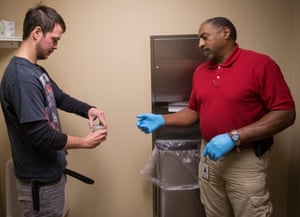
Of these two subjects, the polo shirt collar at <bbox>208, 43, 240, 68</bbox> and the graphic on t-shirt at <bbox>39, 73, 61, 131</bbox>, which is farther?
the polo shirt collar at <bbox>208, 43, 240, 68</bbox>

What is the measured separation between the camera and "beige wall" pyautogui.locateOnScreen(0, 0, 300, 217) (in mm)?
1896

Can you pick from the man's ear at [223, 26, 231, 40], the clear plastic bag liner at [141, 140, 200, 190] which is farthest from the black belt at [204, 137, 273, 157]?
the man's ear at [223, 26, 231, 40]

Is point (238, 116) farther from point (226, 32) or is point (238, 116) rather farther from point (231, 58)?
point (226, 32)

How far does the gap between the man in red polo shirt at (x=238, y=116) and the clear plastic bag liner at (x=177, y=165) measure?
0.19 meters

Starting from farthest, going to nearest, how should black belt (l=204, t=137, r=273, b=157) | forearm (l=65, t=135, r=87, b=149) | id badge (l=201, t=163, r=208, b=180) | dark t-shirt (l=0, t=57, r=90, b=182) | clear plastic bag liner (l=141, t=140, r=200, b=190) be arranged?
clear plastic bag liner (l=141, t=140, r=200, b=190) → id badge (l=201, t=163, r=208, b=180) → black belt (l=204, t=137, r=273, b=157) → forearm (l=65, t=135, r=87, b=149) → dark t-shirt (l=0, t=57, r=90, b=182)

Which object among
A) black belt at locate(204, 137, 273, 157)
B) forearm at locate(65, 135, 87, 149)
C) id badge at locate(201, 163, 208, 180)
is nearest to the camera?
forearm at locate(65, 135, 87, 149)

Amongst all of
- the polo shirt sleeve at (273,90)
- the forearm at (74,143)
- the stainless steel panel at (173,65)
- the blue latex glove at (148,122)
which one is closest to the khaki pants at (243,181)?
the polo shirt sleeve at (273,90)

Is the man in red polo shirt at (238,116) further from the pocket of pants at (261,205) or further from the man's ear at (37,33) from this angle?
the man's ear at (37,33)

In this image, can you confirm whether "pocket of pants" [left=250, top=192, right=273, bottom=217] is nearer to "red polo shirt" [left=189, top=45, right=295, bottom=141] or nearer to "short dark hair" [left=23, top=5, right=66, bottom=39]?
"red polo shirt" [left=189, top=45, right=295, bottom=141]

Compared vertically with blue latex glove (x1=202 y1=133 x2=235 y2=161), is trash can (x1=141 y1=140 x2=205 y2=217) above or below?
below

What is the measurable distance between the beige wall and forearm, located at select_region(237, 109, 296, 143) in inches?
24.5

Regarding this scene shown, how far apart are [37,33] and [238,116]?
1.04 meters

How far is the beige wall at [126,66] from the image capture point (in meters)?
1.90

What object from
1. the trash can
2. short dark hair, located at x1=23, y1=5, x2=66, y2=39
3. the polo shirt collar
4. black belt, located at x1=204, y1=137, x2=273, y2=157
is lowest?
the trash can
